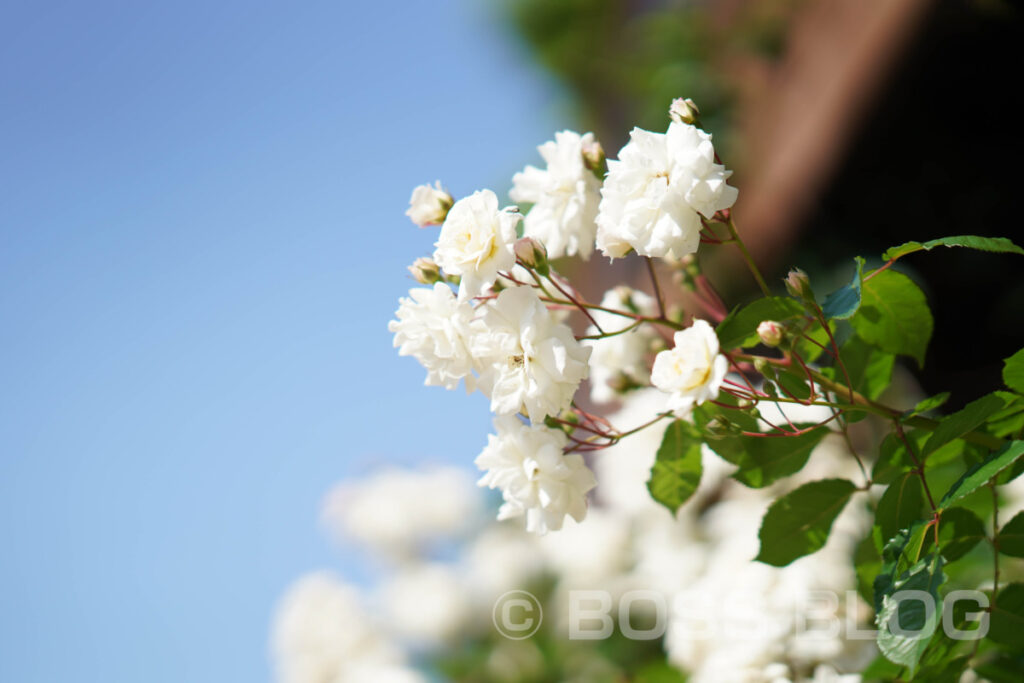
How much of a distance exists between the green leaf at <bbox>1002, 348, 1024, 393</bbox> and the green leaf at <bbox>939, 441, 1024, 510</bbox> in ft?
0.26

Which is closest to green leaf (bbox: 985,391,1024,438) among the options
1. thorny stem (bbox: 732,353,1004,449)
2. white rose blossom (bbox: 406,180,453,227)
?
thorny stem (bbox: 732,353,1004,449)

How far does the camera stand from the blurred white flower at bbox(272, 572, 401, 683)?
226 centimetres

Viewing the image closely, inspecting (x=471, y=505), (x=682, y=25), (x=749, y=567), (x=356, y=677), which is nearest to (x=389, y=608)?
(x=471, y=505)

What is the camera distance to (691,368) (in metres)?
0.53

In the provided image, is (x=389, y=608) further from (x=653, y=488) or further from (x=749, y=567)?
→ (x=653, y=488)

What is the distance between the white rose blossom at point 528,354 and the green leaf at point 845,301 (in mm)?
164

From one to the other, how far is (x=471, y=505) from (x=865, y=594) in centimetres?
214

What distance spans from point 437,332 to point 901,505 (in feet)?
1.19

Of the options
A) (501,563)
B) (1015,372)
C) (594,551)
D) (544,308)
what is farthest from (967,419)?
(501,563)

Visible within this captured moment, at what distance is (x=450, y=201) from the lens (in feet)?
2.26

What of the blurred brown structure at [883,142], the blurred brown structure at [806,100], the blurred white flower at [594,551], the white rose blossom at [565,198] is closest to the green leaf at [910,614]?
the white rose blossom at [565,198]

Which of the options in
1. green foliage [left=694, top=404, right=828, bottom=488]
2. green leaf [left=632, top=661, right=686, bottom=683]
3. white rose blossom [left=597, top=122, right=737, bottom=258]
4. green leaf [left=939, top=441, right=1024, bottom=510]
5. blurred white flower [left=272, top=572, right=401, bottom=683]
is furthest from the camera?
blurred white flower [left=272, top=572, right=401, bottom=683]

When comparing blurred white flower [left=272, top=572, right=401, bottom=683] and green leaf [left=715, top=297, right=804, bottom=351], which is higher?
blurred white flower [left=272, top=572, right=401, bottom=683]

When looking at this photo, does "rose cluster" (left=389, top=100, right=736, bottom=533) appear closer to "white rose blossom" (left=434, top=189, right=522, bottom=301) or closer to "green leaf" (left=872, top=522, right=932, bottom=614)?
"white rose blossom" (left=434, top=189, right=522, bottom=301)
